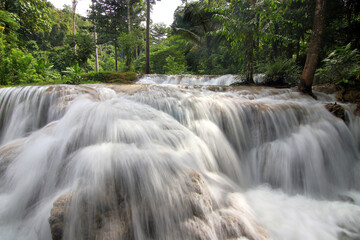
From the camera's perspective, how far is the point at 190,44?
1972cm

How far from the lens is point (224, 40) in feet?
44.9

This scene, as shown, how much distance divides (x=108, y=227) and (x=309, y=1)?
9.53m

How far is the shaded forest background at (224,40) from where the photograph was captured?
22.0ft

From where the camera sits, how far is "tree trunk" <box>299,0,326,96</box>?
16.4ft

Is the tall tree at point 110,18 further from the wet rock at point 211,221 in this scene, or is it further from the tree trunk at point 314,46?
the wet rock at point 211,221

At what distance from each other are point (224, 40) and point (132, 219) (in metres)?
14.2

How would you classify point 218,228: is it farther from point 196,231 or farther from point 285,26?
point 285,26

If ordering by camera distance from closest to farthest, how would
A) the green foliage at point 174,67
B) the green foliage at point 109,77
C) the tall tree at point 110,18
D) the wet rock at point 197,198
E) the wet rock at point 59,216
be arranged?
the wet rock at point 59,216
the wet rock at point 197,198
the green foliage at point 109,77
the green foliage at point 174,67
the tall tree at point 110,18

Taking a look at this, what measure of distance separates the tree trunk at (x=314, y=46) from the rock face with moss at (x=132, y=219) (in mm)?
4959

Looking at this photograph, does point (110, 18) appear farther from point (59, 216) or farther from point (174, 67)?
point (59, 216)

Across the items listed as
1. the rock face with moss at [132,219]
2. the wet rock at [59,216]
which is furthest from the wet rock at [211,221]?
the wet rock at [59,216]

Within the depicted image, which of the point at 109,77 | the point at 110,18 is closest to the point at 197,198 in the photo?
the point at 109,77

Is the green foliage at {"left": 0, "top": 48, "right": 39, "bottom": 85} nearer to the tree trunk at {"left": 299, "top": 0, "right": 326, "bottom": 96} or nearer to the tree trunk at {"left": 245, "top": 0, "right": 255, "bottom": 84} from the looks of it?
the tree trunk at {"left": 245, "top": 0, "right": 255, "bottom": 84}

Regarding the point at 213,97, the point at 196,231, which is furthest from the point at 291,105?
the point at 196,231
